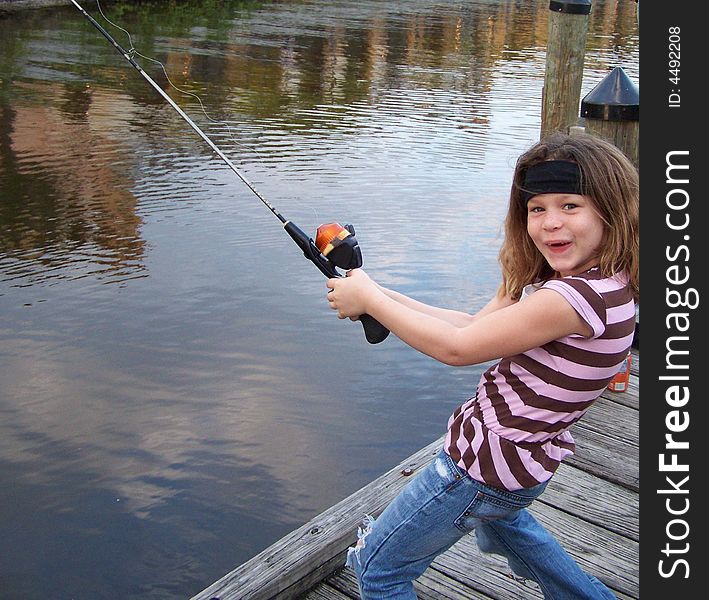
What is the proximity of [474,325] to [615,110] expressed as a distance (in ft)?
10.5

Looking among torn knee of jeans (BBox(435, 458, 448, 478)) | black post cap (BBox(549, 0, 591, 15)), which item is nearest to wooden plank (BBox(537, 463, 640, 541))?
torn knee of jeans (BBox(435, 458, 448, 478))

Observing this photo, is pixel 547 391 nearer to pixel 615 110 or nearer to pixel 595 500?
pixel 595 500

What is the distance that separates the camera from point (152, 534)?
436cm

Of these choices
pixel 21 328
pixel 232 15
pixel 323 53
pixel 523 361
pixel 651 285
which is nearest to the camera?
pixel 651 285

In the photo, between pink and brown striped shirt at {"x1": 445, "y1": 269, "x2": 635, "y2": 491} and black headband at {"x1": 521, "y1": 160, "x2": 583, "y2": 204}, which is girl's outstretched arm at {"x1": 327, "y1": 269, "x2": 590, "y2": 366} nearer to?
pink and brown striped shirt at {"x1": 445, "y1": 269, "x2": 635, "y2": 491}

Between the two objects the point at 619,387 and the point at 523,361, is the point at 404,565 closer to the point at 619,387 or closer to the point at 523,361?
the point at 523,361

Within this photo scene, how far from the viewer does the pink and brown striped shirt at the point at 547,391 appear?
2219mm

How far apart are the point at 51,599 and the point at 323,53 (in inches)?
629

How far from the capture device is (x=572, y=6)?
239 inches

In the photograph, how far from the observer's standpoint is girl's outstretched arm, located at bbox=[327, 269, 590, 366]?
2.17 metres

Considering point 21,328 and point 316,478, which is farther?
point 21,328

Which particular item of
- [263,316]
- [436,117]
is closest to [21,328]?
[263,316]

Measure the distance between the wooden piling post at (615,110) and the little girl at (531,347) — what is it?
2864 mm

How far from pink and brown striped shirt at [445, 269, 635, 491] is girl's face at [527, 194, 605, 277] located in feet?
0.22
